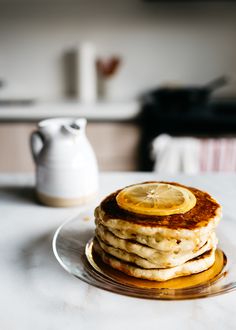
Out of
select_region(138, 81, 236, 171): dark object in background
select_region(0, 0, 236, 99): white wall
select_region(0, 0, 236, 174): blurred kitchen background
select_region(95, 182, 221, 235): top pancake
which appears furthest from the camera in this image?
select_region(0, 0, 236, 99): white wall

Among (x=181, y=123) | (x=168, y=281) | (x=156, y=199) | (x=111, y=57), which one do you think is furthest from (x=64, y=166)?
(x=111, y=57)

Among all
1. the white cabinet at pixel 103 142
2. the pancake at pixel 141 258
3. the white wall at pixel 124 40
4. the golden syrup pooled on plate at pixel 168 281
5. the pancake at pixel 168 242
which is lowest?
the white cabinet at pixel 103 142

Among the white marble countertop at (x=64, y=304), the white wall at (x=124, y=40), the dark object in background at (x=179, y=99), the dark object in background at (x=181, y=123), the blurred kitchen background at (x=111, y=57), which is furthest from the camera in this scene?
the white wall at (x=124, y=40)

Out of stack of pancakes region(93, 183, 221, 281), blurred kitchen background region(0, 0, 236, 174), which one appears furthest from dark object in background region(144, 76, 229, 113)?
stack of pancakes region(93, 183, 221, 281)

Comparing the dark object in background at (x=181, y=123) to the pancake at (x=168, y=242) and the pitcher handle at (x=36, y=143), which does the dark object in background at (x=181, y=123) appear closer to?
the pitcher handle at (x=36, y=143)

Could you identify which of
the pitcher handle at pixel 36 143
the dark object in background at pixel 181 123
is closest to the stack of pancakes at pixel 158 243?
the pitcher handle at pixel 36 143

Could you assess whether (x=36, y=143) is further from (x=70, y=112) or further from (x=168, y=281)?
(x=70, y=112)

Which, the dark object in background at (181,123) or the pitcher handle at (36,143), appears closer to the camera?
the pitcher handle at (36,143)

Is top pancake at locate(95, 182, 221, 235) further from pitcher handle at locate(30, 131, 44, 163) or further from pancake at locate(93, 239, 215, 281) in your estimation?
pitcher handle at locate(30, 131, 44, 163)
